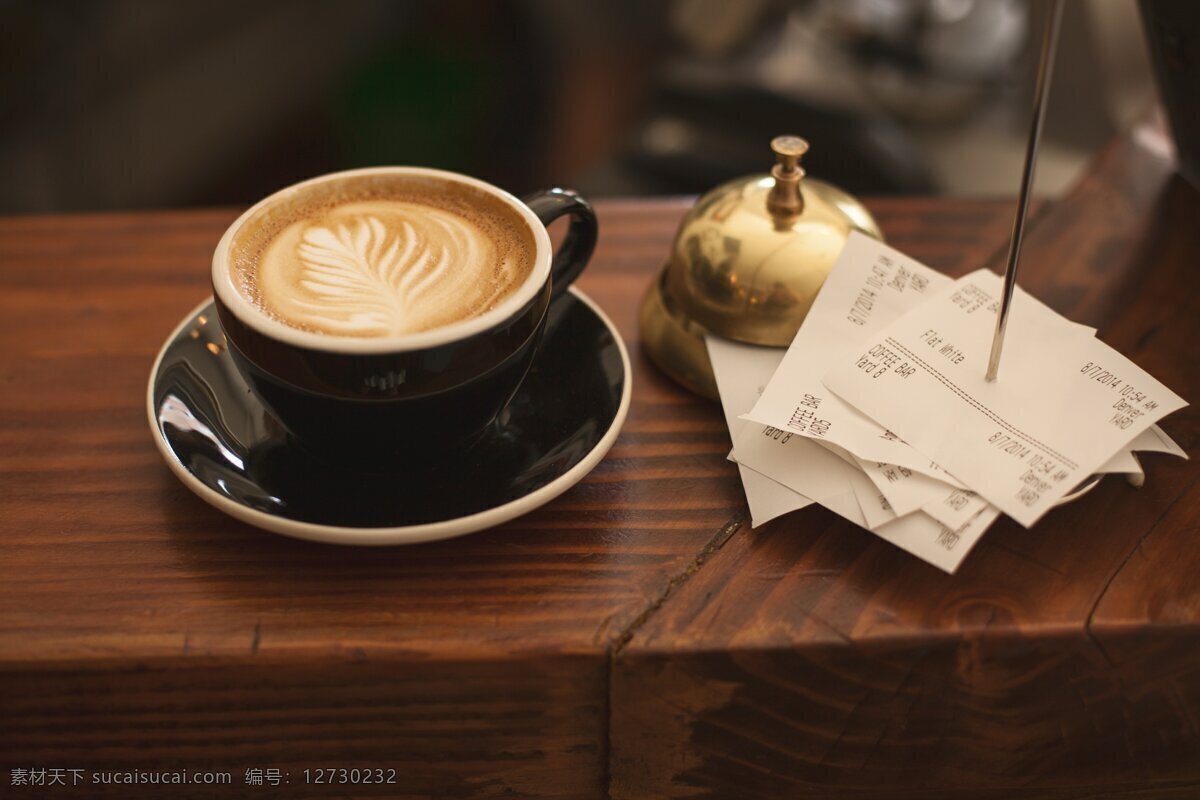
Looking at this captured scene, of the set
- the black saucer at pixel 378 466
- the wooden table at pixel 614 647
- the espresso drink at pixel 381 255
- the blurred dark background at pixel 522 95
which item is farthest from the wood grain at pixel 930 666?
the blurred dark background at pixel 522 95

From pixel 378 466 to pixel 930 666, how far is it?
0.35 metres

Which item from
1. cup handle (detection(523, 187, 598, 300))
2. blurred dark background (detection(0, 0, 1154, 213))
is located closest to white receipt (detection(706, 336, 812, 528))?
cup handle (detection(523, 187, 598, 300))

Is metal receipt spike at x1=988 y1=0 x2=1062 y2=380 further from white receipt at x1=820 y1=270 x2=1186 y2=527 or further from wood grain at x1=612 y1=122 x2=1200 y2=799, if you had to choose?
wood grain at x1=612 y1=122 x2=1200 y2=799

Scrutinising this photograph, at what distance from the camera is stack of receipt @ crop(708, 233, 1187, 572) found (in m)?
0.63

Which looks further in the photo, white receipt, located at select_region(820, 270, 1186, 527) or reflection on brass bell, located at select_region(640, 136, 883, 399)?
reflection on brass bell, located at select_region(640, 136, 883, 399)

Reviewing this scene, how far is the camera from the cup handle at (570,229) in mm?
737

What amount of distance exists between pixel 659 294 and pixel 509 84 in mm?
1497

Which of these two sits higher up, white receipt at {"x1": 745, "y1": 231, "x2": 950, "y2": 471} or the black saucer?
white receipt at {"x1": 745, "y1": 231, "x2": 950, "y2": 471}

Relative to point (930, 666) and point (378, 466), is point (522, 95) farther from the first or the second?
point (930, 666)

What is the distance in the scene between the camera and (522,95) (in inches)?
87.1

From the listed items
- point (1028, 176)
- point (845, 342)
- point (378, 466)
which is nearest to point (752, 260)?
point (845, 342)

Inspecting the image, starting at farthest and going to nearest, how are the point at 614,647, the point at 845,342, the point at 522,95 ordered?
1. the point at 522,95
2. the point at 845,342
3. the point at 614,647

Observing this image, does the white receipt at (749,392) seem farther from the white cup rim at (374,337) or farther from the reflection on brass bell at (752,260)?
the white cup rim at (374,337)

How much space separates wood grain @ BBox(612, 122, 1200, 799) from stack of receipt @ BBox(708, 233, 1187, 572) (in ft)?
0.10
